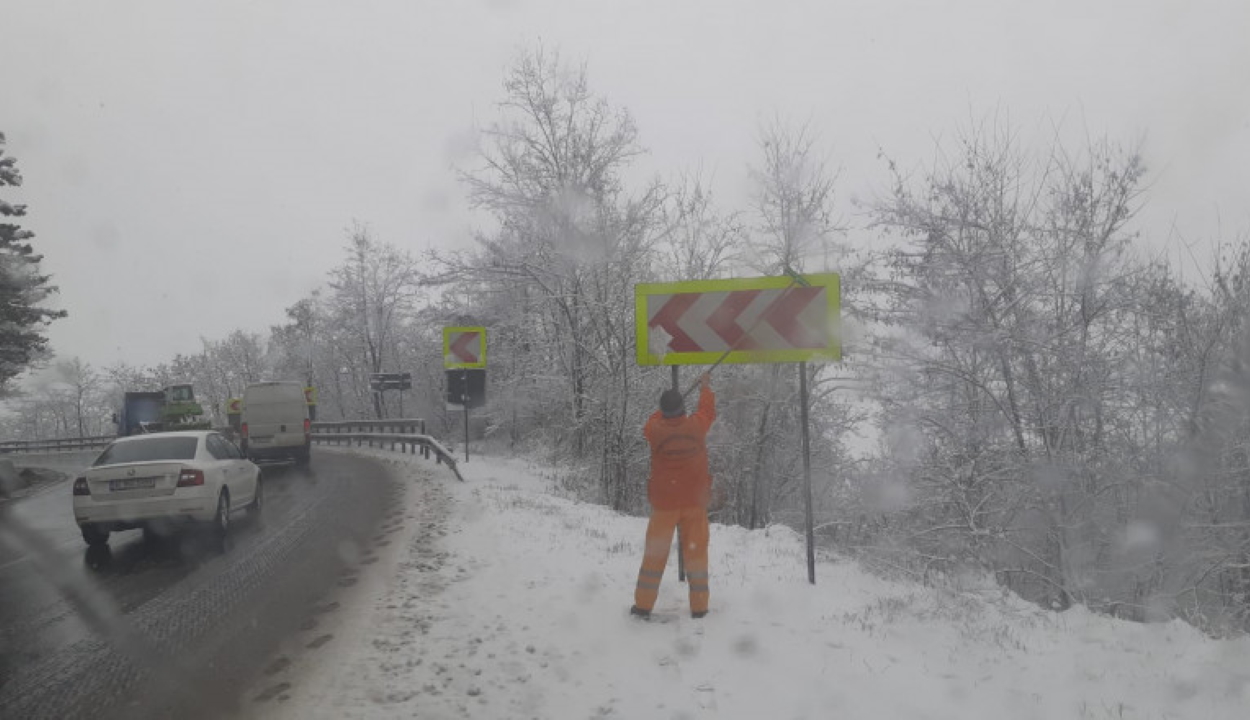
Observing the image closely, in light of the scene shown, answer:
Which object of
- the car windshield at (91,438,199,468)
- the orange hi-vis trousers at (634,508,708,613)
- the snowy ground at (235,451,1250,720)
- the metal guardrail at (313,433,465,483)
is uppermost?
the car windshield at (91,438,199,468)

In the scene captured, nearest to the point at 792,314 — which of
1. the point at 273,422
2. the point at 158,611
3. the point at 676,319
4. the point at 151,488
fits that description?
the point at 676,319

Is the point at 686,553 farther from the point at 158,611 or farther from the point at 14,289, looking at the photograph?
the point at 14,289

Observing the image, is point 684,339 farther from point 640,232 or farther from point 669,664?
point 640,232

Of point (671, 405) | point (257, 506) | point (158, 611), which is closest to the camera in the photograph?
point (671, 405)

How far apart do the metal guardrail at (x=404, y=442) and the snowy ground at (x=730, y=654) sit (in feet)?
33.6

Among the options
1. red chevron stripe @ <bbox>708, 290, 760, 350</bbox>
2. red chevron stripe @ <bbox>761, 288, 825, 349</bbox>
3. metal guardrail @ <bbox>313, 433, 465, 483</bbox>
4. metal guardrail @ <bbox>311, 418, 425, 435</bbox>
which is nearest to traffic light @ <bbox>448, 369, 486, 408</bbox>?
metal guardrail @ <bbox>313, 433, 465, 483</bbox>

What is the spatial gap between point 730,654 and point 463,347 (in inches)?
522

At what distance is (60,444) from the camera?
51062 mm

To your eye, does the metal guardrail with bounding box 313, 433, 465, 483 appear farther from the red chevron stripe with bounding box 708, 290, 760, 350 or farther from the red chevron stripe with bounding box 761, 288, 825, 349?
the red chevron stripe with bounding box 761, 288, 825, 349

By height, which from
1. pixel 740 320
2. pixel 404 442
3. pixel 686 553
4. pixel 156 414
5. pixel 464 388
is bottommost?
pixel 404 442

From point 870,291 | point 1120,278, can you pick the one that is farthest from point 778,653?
point 870,291

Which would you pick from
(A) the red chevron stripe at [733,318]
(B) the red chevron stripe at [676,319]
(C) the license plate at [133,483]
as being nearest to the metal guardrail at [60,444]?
(C) the license plate at [133,483]

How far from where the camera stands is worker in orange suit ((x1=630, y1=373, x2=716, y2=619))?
5691mm

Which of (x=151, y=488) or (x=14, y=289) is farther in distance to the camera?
(x=14, y=289)
